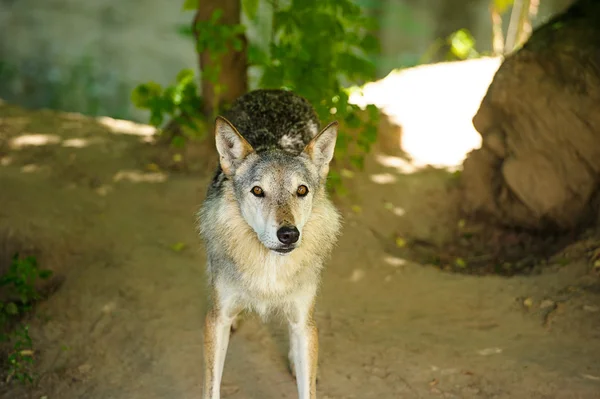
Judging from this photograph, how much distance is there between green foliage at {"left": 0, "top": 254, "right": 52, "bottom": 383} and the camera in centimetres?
550

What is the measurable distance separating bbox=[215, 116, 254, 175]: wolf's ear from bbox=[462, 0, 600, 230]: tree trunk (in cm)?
415

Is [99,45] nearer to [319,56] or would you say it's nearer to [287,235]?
[319,56]

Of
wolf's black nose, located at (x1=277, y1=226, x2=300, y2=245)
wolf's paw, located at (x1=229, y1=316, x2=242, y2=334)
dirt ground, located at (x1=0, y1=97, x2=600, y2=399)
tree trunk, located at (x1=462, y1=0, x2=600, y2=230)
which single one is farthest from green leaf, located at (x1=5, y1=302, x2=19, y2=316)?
tree trunk, located at (x1=462, y1=0, x2=600, y2=230)

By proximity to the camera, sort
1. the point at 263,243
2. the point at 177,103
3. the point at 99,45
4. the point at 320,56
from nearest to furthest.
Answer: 1. the point at 263,243
2. the point at 320,56
3. the point at 177,103
4. the point at 99,45

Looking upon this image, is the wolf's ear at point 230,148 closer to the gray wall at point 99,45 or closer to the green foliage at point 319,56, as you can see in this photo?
the green foliage at point 319,56

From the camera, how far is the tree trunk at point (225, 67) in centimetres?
791

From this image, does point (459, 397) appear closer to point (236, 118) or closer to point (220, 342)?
point (220, 342)

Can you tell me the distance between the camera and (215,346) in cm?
460

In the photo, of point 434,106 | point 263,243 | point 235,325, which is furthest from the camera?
point 434,106

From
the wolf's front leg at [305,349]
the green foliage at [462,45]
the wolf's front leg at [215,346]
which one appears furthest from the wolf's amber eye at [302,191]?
the green foliage at [462,45]

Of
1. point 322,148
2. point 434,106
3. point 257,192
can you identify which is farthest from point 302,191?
point 434,106

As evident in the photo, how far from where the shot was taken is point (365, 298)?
6.43 metres

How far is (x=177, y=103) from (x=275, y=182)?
4223mm

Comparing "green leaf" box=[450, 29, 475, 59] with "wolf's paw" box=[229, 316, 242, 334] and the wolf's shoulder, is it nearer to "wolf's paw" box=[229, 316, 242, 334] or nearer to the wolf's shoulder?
the wolf's shoulder
